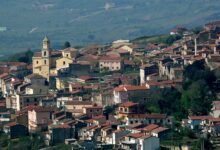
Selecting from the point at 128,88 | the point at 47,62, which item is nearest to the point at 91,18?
the point at 47,62

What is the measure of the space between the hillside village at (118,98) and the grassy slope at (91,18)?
3155 cm

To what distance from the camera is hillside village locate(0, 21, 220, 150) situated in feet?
130

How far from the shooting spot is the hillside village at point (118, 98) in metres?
39.5

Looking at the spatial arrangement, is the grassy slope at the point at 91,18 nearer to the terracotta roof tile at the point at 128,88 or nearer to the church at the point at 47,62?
the church at the point at 47,62

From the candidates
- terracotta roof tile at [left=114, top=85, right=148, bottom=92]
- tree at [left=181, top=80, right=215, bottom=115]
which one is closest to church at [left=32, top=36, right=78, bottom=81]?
terracotta roof tile at [left=114, top=85, right=148, bottom=92]

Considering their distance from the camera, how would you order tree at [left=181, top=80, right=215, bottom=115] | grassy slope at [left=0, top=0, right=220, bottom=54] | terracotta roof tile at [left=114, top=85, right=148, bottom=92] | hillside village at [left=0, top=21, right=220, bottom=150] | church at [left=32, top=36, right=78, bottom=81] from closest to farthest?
1. hillside village at [left=0, top=21, right=220, bottom=150]
2. tree at [left=181, top=80, right=215, bottom=115]
3. terracotta roof tile at [left=114, top=85, right=148, bottom=92]
4. church at [left=32, top=36, right=78, bottom=81]
5. grassy slope at [left=0, top=0, right=220, bottom=54]

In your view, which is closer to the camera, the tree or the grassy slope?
the tree

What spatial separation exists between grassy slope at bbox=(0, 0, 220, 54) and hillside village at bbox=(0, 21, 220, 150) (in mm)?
31551

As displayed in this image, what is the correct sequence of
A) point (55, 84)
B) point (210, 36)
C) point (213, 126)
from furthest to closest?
point (210, 36) → point (55, 84) → point (213, 126)

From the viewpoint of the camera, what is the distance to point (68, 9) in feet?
389

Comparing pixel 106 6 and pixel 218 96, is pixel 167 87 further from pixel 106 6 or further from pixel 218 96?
pixel 106 6

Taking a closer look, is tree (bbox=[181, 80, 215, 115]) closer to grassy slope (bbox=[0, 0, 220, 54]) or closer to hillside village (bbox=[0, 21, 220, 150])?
hillside village (bbox=[0, 21, 220, 150])

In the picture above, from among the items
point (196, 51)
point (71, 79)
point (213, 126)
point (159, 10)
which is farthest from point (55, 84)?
point (159, 10)

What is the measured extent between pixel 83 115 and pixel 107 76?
5963 mm
